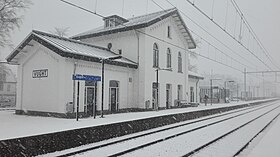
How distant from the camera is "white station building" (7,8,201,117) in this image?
1781cm

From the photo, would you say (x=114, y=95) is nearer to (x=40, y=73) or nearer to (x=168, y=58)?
(x=40, y=73)

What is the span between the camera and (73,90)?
17.6 m

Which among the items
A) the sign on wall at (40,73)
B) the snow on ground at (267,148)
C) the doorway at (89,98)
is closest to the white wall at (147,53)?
the doorway at (89,98)

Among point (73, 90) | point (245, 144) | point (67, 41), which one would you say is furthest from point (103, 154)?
point (67, 41)

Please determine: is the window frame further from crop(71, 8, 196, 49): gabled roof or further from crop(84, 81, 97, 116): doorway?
crop(84, 81, 97, 116): doorway

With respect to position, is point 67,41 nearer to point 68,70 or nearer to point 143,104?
point 68,70

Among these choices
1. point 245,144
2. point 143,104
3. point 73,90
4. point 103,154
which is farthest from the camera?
point 143,104

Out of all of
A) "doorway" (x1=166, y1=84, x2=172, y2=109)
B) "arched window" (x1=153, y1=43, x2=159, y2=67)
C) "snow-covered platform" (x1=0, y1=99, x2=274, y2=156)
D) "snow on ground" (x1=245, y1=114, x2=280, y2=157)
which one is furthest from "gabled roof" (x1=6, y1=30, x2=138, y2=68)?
"snow on ground" (x1=245, y1=114, x2=280, y2=157)

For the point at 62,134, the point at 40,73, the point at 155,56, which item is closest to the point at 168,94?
the point at 155,56

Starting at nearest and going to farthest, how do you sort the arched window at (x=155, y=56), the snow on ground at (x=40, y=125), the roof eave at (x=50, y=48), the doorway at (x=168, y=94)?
the snow on ground at (x=40, y=125) < the roof eave at (x=50, y=48) < the arched window at (x=155, y=56) < the doorway at (x=168, y=94)

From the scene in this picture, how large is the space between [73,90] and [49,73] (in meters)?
2.16

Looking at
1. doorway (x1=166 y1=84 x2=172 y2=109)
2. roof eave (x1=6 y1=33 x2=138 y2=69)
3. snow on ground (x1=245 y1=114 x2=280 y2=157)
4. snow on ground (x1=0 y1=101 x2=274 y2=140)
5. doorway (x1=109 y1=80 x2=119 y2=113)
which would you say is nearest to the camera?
snow on ground (x1=245 y1=114 x2=280 y2=157)

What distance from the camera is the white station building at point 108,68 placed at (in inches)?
701

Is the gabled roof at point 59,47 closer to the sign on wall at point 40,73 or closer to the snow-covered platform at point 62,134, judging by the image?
the sign on wall at point 40,73
